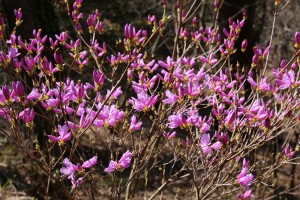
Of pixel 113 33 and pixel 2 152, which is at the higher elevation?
pixel 113 33

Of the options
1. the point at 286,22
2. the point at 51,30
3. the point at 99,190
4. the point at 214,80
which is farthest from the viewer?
the point at 286,22

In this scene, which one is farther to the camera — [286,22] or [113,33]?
[113,33]

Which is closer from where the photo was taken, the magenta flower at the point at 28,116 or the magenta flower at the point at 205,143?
the magenta flower at the point at 28,116

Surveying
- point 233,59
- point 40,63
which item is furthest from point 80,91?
point 233,59

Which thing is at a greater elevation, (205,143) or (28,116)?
(28,116)

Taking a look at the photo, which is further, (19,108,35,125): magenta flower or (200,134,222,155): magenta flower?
(200,134,222,155): magenta flower

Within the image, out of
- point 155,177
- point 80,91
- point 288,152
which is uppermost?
point 80,91

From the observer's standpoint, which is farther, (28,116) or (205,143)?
(205,143)

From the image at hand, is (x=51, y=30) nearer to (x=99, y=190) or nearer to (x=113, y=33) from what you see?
(x=99, y=190)

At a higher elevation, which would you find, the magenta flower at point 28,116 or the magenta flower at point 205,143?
the magenta flower at point 28,116

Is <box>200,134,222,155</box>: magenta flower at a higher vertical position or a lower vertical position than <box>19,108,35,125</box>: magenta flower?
lower

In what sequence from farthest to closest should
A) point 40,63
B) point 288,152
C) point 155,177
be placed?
1. point 155,177
2. point 288,152
3. point 40,63
